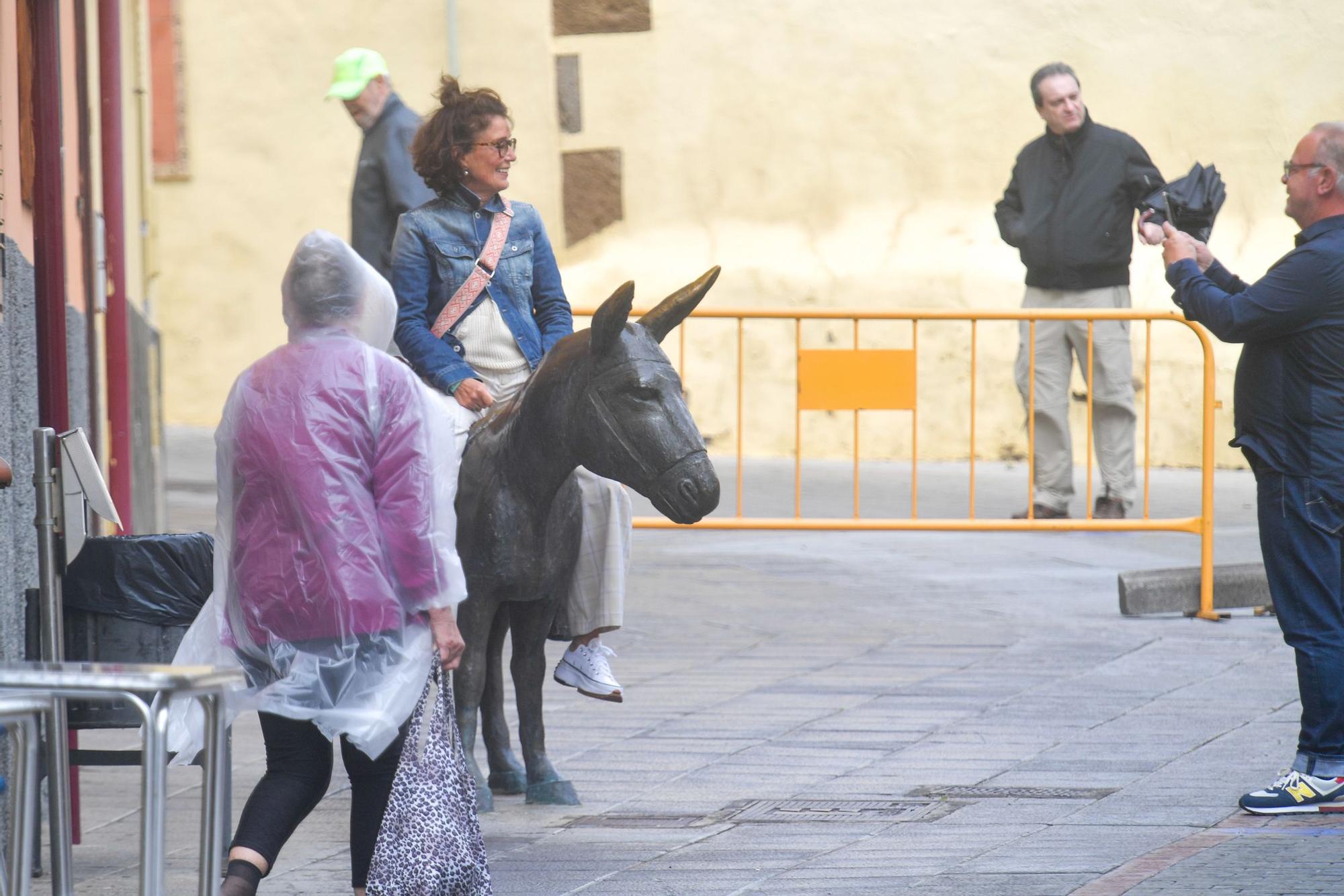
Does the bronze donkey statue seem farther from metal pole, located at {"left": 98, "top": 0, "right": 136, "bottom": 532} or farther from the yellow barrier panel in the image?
the yellow barrier panel

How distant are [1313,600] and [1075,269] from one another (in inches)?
220

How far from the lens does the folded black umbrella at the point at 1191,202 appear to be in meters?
6.11

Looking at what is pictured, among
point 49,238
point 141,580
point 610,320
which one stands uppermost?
point 49,238

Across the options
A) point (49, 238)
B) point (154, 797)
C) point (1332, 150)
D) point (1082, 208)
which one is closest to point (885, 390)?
point (1082, 208)

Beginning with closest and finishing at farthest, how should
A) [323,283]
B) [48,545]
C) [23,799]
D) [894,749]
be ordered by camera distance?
→ 1. [23,799]
2. [323,283]
3. [48,545]
4. [894,749]

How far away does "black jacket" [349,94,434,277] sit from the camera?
952 centimetres

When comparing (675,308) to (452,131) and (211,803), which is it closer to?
(452,131)

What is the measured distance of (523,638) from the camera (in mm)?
5855

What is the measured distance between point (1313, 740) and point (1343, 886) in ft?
3.39

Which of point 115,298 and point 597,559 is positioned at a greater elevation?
point 115,298

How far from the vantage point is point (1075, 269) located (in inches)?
437

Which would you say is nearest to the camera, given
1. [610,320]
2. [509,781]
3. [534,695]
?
[610,320]

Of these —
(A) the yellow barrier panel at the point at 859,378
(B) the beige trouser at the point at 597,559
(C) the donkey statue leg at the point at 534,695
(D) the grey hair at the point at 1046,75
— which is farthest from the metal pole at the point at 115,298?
(D) the grey hair at the point at 1046,75

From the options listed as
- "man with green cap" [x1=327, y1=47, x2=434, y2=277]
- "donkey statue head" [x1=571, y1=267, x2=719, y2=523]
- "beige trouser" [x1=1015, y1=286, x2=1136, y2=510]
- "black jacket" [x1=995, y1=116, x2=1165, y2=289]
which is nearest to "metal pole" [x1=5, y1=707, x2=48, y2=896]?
"donkey statue head" [x1=571, y1=267, x2=719, y2=523]
